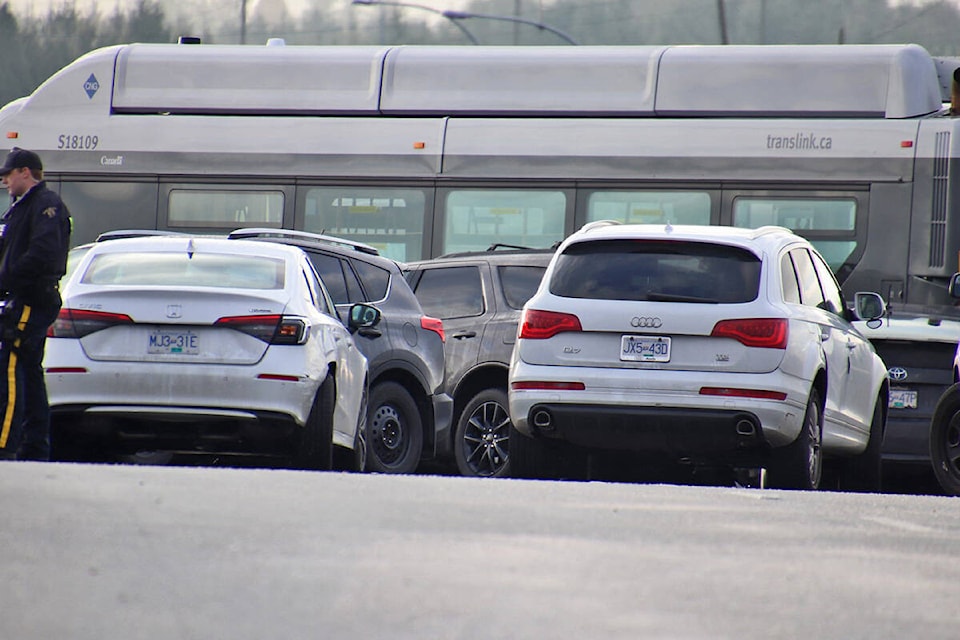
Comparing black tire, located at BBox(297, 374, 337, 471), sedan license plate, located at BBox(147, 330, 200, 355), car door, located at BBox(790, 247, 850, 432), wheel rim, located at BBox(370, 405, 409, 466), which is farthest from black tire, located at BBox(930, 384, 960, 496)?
sedan license plate, located at BBox(147, 330, 200, 355)

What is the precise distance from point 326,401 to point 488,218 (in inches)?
344

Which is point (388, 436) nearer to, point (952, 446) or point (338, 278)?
point (338, 278)

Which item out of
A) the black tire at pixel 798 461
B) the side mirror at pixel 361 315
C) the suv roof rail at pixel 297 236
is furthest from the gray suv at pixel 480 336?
the black tire at pixel 798 461

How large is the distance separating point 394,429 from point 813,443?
381 cm

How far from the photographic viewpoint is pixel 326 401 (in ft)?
37.7

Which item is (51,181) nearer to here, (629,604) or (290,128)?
(290,128)

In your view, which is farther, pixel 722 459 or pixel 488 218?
pixel 488 218

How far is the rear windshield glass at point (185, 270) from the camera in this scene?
454 inches

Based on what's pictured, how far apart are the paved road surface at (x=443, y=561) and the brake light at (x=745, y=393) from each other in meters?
1.99

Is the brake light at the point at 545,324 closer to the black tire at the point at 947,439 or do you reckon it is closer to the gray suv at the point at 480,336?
the black tire at the point at 947,439

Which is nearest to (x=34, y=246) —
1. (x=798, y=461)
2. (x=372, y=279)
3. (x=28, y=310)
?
(x=28, y=310)

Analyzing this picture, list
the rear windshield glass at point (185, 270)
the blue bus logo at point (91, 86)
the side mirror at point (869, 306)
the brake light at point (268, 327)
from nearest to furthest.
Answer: the brake light at point (268, 327)
the rear windshield glass at point (185, 270)
the side mirror at point (869, 306)
the blue bus logo at point (91, 86)

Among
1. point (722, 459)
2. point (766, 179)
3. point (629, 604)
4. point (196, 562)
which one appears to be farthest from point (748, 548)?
point (766, 179)

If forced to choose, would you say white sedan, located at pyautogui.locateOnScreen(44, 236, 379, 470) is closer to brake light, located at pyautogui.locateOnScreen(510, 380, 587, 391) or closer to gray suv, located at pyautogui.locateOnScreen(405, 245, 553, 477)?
brake light, located at pyautogui.locateOnScreen(510, 380, 587, 391)
